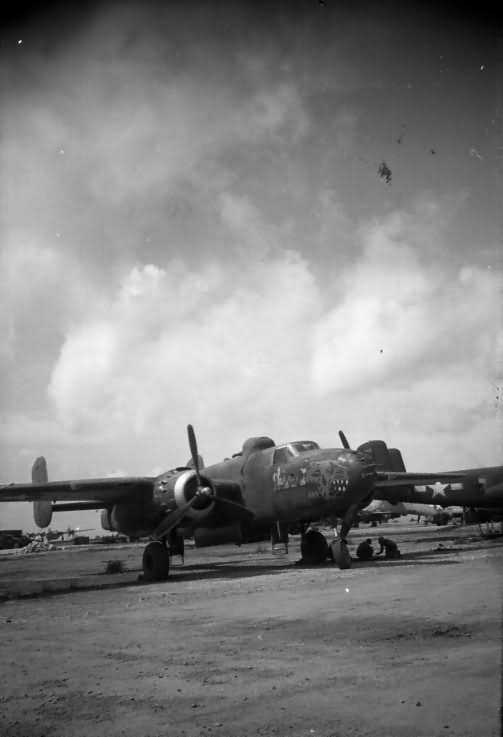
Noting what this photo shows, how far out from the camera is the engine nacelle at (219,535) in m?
21.3

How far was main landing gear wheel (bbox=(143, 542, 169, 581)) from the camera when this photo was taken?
1889 cm

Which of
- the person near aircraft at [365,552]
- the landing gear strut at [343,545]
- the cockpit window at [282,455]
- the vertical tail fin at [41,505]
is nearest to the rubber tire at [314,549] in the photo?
the person near aircraft at [365,552]

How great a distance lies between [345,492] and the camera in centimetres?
1744

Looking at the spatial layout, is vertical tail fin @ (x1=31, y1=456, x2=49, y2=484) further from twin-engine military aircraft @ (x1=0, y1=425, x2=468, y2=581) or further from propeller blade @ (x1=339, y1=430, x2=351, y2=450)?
propeller blade @ (x1=339, y1=430, x2=351, y2=450)

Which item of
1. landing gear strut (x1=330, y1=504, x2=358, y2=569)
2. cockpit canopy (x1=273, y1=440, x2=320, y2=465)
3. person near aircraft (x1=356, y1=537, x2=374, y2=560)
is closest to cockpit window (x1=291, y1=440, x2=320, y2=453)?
cockpit canopy (x1=273, y1=440, x2=320, y2=465)

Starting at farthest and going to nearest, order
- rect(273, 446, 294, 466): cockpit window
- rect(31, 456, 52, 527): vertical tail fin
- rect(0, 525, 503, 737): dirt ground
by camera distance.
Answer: rect(31, 456, 52, 527): vertical tail fin → rect(273, 446, 294, 466): cockpit window → rect(0, 525, 503, 737): dirt ground

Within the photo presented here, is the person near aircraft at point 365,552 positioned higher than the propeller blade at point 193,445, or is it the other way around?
the propeller blade at point 193,445

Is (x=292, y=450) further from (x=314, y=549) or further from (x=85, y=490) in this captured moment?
(x=85, y=490)

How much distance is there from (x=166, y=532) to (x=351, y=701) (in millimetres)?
14816

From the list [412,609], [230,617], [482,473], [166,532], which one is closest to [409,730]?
[412,609]

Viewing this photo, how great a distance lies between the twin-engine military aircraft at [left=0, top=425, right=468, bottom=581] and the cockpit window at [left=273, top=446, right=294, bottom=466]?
34 millimetres

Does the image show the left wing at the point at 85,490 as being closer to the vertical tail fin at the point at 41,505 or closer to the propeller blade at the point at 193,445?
the propeller blade at the point at 193,445

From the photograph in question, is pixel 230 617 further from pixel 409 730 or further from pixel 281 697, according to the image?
pixel 409 730

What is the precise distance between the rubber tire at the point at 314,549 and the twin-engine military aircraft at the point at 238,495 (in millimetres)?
34
